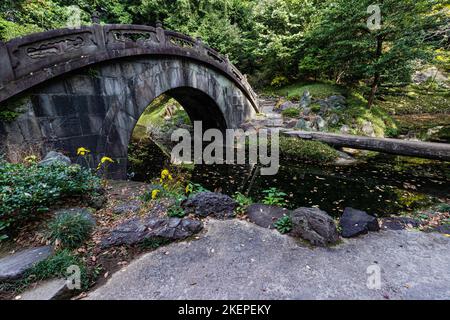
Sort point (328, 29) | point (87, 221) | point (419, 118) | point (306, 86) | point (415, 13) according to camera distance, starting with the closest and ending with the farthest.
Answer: point (87, 221)
point (415, 13)
point (328, 29)
point (419, 118)
point (306, 86)

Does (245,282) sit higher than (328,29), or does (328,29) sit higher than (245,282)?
(328,29)

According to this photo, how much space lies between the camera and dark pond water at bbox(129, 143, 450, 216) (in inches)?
251

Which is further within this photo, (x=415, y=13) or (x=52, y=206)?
(x=415, y=13)

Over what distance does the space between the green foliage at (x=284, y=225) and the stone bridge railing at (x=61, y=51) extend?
20.8ft

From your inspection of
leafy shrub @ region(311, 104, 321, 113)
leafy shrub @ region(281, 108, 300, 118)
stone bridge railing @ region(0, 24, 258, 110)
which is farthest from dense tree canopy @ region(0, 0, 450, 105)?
leafy shrub @ region(281, 108, 300, 118)

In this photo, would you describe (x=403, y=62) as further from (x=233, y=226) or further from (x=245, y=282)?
(x=245, y=282)

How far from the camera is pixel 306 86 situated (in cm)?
1720

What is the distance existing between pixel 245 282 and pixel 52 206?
3.64 metres

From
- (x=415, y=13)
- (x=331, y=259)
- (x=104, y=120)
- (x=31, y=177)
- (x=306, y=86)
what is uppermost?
(x=415, y=13)

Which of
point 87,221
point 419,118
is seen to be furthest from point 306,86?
point 87,221

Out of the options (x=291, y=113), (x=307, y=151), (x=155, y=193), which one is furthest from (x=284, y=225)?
(x=291, y=113)

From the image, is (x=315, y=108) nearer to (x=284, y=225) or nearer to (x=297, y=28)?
(x=297, y=28)

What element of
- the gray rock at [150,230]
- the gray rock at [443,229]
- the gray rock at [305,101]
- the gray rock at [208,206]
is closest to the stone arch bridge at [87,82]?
the gray rock at [150,230]

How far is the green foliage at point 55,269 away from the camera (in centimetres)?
270
